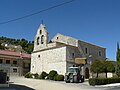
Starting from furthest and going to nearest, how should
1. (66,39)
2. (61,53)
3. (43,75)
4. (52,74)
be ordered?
(66,39) < (43,75) < (61,53) < (52,74)

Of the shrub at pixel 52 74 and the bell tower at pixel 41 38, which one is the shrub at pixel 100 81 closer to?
the shrub at pixel 52 74

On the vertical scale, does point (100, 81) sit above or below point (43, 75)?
below

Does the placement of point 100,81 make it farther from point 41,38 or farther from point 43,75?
point 41,38

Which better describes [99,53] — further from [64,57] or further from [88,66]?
[64,57]

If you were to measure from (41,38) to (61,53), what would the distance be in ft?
25.9

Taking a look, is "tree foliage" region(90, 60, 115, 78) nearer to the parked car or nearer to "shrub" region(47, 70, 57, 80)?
the parked car

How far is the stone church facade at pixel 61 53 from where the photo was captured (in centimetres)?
4081

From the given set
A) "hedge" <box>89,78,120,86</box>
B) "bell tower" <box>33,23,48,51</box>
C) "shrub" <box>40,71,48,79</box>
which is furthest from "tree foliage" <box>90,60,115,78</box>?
"bell tower" <box>33,23,48,51</box>

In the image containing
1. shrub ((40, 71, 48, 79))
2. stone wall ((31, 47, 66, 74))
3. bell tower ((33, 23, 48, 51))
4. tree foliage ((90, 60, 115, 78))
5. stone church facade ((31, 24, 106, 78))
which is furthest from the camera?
bell tower ((33, 23, 48, 51))

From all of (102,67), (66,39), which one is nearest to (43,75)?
(66,39)

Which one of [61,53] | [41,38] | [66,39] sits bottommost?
[61,53]

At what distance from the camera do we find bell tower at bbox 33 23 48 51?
45844 mm

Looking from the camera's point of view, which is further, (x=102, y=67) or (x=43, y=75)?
(x=43, y=75)

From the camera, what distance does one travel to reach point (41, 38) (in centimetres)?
4694
